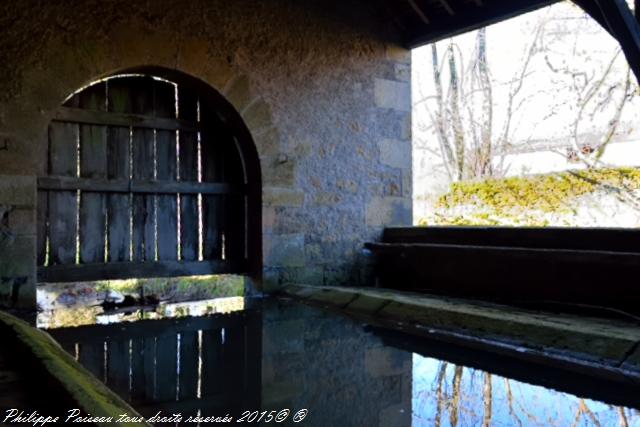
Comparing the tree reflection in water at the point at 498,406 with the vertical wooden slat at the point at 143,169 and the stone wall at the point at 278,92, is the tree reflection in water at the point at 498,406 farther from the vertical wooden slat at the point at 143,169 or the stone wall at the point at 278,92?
the vertical wooden slat at the point at 143,169

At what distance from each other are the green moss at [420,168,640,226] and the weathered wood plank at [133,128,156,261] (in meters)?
4.07

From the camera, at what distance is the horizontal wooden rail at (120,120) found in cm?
353

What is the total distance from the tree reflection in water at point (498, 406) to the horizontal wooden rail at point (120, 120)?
2.78m

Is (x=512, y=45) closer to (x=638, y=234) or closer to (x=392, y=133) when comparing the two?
(x=392, y=133)

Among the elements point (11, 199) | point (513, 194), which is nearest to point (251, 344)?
point (11, 199)

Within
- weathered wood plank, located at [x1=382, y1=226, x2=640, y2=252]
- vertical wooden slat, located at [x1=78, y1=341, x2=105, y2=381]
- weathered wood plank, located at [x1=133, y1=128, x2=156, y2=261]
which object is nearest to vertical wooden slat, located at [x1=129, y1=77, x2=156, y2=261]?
weathered wood plank, located at [x1=133, y1=128, x2=156, y2=261]

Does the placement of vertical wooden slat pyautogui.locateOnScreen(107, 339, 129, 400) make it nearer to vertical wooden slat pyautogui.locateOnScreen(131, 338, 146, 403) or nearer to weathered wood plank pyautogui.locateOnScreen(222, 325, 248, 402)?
vertical wooden slat pyautogui.locateOnScreen(131, 338, 146, 403)

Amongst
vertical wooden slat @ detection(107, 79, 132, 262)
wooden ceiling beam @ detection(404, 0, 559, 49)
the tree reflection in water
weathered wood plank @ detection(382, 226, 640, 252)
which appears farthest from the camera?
wooden ceiling beam @ detection(404, 0, 559, 49)

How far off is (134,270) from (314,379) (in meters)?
2.24

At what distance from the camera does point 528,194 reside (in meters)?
5.91

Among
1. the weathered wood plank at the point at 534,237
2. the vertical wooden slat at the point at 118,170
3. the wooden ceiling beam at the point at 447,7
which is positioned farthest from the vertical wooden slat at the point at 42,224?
the wooden ceiling beam at the point at 447,7

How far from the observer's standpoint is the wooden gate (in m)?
3.50

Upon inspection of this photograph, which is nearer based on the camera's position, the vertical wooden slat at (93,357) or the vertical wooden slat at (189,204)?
the vertical wooden slat at (93,357)

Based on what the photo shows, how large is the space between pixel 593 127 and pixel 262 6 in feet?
18.3
